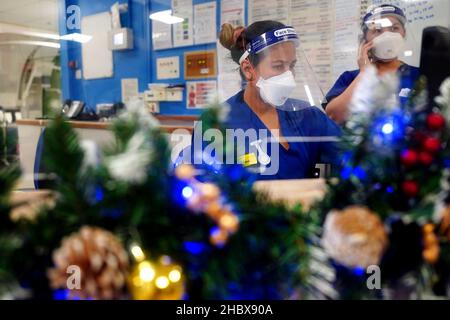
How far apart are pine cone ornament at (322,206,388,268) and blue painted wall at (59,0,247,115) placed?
2.36m

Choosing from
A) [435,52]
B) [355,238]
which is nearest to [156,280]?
[355,238]

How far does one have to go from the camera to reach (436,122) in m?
0.37

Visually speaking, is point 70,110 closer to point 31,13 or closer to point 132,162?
point 132,162

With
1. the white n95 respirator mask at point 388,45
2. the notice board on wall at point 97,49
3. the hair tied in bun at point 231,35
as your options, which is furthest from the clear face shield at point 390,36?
the notice board on wall at point 97,49

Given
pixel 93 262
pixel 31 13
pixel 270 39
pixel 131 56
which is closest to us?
pixel 93 262

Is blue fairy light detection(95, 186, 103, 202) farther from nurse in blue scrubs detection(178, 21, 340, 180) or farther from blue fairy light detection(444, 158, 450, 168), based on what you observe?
nurse in blue scrubs detection(178, 21, 340, 180)

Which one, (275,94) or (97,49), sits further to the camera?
(97,49)

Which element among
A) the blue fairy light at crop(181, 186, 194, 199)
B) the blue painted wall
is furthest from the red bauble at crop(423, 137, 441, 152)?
the blue painted wall

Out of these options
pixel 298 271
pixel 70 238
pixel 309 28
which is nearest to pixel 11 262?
pixel 70 238

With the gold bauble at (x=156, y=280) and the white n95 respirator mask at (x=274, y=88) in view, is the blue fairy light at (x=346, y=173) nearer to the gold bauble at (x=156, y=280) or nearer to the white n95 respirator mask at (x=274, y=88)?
the gold bauble at (x=156, y=280)

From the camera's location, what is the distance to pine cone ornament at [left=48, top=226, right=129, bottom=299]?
316mm

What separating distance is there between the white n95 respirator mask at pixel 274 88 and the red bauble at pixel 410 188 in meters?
1.08

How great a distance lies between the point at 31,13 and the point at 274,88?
281 cm

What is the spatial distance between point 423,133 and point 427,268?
14 centimetres
